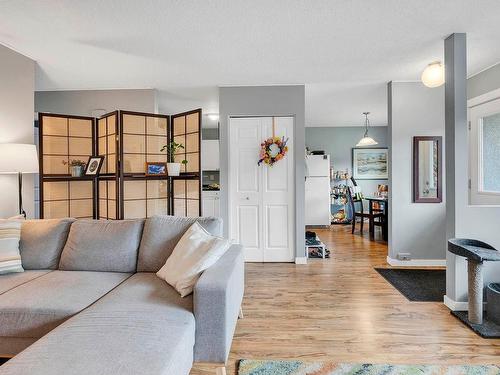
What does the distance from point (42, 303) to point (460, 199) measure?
10.5ft

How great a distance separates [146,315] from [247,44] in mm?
2531

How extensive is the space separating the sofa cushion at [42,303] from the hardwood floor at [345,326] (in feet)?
2.60

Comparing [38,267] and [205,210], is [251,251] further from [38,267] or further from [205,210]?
[38,267]

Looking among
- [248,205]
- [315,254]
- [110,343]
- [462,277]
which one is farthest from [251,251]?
[110,343]

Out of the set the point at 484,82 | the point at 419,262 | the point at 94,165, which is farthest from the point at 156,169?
the point at 484,82

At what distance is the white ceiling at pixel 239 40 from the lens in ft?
7.52

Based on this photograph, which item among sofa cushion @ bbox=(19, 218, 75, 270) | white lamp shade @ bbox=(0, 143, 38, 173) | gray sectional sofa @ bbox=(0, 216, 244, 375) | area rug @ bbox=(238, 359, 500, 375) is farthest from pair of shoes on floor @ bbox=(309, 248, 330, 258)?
white lamp shade @ bbox=(0, 143, 38, 173)

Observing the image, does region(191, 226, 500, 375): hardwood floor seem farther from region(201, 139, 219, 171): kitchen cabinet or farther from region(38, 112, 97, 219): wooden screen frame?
region(201, 139, 219, 171): kitchen cabinet

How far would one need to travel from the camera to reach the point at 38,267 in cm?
228

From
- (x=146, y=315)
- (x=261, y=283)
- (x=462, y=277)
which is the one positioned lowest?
(x=261, y=283)

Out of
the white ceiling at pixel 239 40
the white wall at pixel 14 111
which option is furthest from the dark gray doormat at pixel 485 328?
the white wall at pixel 14 111

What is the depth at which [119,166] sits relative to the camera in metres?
Result: 3.48

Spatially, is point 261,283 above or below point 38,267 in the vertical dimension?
below

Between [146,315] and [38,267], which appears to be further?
[38,267]
